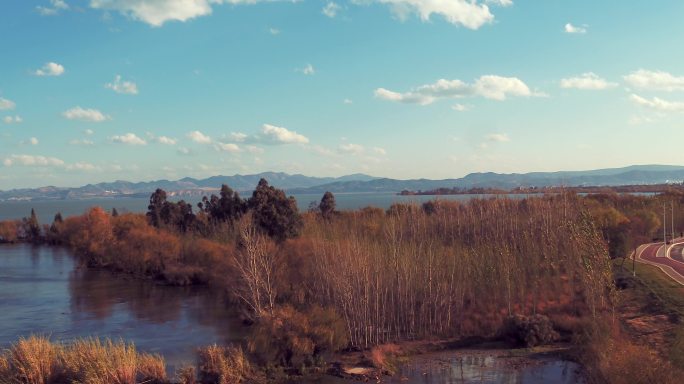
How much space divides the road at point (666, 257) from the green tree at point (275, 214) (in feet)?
90.6

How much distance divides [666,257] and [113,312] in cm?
4233

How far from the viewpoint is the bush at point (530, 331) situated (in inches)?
1105

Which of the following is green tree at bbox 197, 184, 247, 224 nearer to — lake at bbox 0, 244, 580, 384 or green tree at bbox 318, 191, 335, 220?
green tree at bbox 318, 191, 335, 220

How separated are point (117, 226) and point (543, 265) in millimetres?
50711

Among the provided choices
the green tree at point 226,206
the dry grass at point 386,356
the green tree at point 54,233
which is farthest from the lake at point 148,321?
the green tree at point 54,233

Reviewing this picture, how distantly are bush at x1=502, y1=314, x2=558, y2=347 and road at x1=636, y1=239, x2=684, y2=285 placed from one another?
11.7 meters

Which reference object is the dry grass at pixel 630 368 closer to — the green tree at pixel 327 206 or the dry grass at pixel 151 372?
the dry grass at pixel 151 372

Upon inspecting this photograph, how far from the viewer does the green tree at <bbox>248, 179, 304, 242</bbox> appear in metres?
45.6

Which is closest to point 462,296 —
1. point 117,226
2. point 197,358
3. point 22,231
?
point 197,358

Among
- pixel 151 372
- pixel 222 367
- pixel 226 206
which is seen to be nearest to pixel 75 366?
pixel 151 372

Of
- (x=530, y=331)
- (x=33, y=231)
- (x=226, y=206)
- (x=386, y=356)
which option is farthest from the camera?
(x=33, y=231)

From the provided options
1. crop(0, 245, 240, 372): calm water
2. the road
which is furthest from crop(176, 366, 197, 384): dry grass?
the road

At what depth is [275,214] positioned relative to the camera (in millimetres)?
45875

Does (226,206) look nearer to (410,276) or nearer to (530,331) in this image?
(410,276)
